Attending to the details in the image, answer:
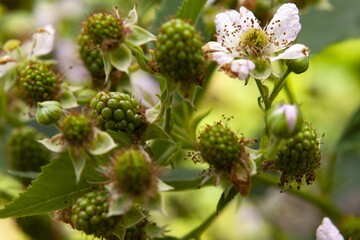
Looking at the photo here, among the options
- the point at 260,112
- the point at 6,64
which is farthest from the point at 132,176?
the point at 260,112

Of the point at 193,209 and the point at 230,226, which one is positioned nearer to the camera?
the point at 193,209

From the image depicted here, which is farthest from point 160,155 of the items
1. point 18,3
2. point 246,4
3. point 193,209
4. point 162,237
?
point 18,3

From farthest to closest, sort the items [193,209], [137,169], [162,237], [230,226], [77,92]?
[230,226] < [193,209] < [77,92] < [162,237] < [137,169]

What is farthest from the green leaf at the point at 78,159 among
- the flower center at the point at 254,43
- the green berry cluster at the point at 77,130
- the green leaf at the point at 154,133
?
the flower center at the point at 254,43

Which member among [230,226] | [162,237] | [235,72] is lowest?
[230,226]

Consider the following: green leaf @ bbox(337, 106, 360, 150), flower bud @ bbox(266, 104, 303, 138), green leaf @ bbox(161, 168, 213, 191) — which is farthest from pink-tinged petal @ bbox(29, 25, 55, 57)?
green leaf @ bbox(337, 106, 360, 150)

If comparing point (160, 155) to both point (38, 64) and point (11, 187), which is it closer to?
point (38, 64)
